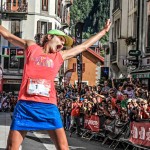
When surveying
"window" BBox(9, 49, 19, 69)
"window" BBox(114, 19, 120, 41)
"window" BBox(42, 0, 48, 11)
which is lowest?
"window" BBox(9, 49, 19, 69)

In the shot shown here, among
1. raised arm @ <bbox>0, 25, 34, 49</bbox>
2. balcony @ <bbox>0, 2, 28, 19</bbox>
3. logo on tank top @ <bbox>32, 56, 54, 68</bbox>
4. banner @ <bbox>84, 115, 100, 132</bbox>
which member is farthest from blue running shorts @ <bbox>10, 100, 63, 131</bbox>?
balcony @ <bbox>0, 2, 28, 19</bbox>

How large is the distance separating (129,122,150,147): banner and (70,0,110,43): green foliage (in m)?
74.0

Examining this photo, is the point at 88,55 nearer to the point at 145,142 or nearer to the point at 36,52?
the point at 145,142

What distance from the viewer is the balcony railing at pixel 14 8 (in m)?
57.6

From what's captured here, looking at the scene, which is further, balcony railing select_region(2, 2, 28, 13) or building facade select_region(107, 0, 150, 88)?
balcony railing select_region(2, 2, 28, 13)

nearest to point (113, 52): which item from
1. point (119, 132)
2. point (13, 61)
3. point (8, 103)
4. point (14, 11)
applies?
point (8, 103)

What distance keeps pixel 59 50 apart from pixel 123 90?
14.7 m

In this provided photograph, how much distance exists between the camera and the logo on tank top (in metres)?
5.89

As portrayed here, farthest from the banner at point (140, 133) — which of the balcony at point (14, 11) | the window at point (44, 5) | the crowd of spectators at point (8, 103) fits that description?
the window at point (44, 5)

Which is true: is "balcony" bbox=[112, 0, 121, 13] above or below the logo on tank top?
above

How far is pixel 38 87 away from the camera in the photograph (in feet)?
19.1

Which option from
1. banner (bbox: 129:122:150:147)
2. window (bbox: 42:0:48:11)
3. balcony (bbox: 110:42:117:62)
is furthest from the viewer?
window (bbox: 42:0:48:11)

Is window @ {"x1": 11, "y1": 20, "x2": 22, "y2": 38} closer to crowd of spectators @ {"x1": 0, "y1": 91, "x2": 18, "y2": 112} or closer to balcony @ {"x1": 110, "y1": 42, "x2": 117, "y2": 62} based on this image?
crowd of spectators @ {"x1": 0, "y1": 91, "x2": 18, "y2": 112}

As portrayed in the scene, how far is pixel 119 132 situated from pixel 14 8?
143ft
